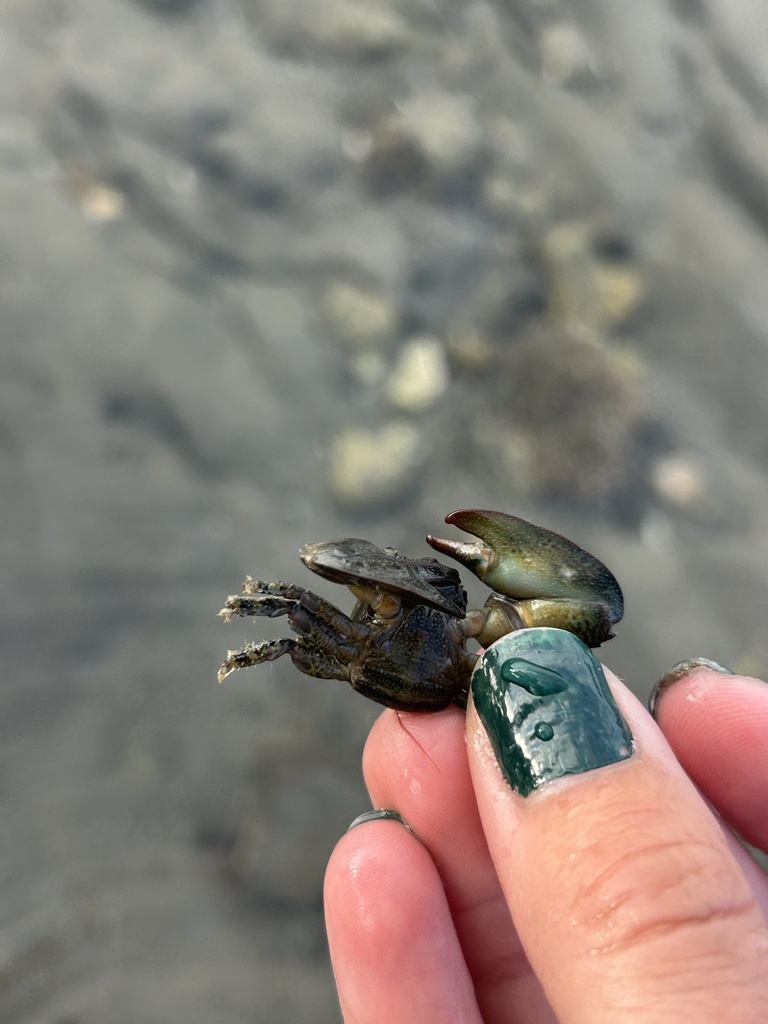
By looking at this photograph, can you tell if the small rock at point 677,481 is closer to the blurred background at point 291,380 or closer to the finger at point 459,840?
the blurred background at point 291,380

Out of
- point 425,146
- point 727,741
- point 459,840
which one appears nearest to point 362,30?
point 425,146

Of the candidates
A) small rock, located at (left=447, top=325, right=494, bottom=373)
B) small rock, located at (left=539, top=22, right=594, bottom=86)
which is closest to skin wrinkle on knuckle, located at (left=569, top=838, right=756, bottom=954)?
small rock, located at (left=447, top=325, right=494, bottom=373)

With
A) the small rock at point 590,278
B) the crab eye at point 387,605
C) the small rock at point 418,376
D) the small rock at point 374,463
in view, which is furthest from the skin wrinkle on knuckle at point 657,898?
the small rock at point 590,278

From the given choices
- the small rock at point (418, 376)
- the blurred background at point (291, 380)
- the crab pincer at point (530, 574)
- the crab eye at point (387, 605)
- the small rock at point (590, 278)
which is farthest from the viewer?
the small rock at point (590, 278)

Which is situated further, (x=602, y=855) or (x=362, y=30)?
(x=362, y=30)

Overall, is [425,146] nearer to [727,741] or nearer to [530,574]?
[530,574]

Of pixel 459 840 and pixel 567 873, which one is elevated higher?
pixel 459 840
